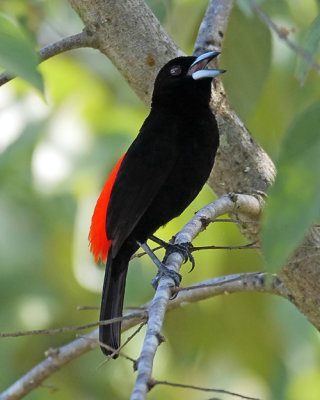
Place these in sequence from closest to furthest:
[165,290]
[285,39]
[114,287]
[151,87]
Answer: [285,39] → [165,290] → [151,87] → [114,287]

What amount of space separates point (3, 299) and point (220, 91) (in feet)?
7.03

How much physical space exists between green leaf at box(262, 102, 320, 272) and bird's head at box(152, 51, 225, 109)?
1.75 metres

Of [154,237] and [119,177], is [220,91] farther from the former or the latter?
[154,237]

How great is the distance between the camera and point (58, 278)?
14.6ft

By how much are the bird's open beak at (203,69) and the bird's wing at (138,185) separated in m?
0.33

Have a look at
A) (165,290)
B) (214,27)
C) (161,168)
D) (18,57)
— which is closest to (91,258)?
(161,168)

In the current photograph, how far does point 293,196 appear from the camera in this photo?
129 centimetres

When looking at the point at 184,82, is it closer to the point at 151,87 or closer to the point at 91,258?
the point at 151,87

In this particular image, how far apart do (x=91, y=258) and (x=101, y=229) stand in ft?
1.40

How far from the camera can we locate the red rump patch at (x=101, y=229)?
11.5 ft

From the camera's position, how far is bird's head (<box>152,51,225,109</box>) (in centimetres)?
315

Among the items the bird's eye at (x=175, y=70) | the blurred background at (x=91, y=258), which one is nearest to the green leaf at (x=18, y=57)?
the bird's eye at (x=175, y=70)

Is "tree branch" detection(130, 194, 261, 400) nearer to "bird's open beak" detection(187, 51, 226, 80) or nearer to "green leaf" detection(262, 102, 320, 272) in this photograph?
"green leaf" detection(262, 102, 320, 272)

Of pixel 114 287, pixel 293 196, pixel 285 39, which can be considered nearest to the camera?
pixel 293 196
